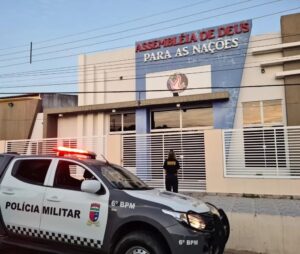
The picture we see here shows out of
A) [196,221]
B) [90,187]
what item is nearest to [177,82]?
[90,187]

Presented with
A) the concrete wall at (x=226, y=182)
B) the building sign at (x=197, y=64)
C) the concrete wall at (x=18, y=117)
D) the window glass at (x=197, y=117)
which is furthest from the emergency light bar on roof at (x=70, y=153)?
the concrete wall at (x=18, y=117)

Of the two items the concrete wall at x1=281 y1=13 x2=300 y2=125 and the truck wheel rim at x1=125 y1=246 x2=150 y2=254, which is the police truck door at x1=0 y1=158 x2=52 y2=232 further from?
the concrete wall at x1=281 y1=13 x2=300 y2=125

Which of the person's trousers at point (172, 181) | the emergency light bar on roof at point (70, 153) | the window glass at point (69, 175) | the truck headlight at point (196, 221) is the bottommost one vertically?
the truck headlight at point (196, 221)

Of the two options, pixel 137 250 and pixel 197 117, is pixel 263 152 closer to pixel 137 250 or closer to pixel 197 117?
pixel 197 117

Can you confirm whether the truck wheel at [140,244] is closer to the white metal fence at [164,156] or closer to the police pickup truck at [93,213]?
the police pickup truck at [93,213]

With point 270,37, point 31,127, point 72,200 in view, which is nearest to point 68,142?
point 31,127

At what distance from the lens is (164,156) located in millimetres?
15086

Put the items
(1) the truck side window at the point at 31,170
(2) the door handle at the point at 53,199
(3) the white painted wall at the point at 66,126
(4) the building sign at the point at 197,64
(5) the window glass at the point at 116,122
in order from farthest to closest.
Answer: (3) the white painted wall at the point at 66,126 < (5) the window glass at the point at 116,122 < (4) the building sign at the point at 197,64 < (1) the truck side window at the point at 31,170 < (2) the door handle at the point at 53,199

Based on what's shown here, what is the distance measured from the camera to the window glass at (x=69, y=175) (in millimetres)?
6109

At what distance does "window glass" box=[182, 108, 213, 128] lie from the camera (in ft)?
61.9

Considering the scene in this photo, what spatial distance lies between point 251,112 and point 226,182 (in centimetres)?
543

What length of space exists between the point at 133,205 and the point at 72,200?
3.22ft

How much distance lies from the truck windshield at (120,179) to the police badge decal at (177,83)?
13.1m

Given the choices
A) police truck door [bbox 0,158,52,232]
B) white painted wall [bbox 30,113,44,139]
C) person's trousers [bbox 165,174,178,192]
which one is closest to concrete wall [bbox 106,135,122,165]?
person's trousers [bbox 165,174,178,192]
